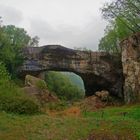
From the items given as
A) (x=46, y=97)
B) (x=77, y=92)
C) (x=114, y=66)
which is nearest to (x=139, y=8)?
(x=114, y=66)

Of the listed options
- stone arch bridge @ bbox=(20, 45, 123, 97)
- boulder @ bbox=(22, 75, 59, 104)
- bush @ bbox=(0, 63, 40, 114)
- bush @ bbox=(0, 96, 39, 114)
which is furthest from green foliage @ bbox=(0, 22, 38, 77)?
bush @ bbox=(0, 96, 39, 114)

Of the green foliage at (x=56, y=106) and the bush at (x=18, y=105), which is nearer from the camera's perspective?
the bush at (x=18, y=105)

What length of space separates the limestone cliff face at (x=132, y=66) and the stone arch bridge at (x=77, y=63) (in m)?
5.82

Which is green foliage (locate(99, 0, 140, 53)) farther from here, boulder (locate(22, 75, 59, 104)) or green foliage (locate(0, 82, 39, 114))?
green foliage (locate(0, 82, 39, 114))

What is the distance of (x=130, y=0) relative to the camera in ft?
165

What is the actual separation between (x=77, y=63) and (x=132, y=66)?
8766mm

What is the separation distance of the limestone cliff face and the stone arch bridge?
5.82 meters

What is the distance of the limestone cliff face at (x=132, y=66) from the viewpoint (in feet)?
145

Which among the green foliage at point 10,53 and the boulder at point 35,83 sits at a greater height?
the green foliage at point 10,53

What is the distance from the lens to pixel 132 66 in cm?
4525

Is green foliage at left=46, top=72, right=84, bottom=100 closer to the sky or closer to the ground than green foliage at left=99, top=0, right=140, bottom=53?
closer to the ground

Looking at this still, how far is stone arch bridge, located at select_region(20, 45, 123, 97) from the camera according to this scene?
5144cm

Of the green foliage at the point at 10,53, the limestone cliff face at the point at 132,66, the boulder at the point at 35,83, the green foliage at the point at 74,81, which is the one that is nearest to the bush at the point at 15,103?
the boulder at the point at 35,83

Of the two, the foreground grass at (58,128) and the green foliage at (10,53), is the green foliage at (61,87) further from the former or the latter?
the foreground grass at (58,128)
